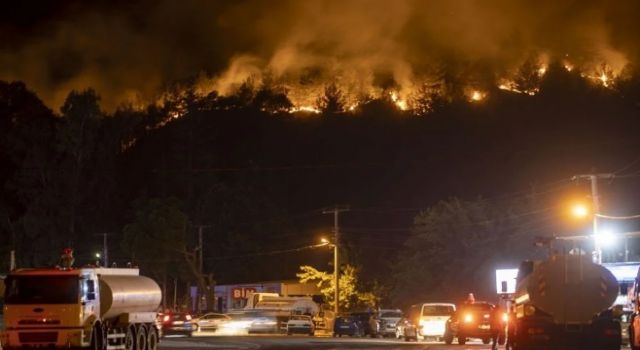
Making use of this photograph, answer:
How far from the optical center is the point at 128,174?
10706cm

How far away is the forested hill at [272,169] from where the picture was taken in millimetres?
91750

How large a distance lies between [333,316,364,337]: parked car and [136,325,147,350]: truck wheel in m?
26.5

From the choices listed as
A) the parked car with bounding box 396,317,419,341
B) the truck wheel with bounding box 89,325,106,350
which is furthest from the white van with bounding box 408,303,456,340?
the truck wheel with bounding box 89,325,106,350

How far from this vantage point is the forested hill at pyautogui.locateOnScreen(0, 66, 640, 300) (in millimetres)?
91750

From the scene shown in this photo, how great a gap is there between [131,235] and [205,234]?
1151 centimetres

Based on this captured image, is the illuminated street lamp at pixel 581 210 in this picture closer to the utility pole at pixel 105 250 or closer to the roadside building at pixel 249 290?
the roadside building at pixel 249 290

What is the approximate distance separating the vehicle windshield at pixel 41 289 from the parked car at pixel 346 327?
31.2 metres

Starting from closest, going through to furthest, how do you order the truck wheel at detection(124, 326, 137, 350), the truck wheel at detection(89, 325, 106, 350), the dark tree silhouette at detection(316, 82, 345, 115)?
the truck wheel at detection(89, 325, 106, 350) → the truck wheel at detection(124, 326, 137, 350) → the dark tree silhouette at detection(316, 82, 345, 115)

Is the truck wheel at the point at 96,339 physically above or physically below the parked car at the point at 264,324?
above

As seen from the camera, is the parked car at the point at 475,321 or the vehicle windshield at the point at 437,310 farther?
the vehicle windshield at the point at 437,310

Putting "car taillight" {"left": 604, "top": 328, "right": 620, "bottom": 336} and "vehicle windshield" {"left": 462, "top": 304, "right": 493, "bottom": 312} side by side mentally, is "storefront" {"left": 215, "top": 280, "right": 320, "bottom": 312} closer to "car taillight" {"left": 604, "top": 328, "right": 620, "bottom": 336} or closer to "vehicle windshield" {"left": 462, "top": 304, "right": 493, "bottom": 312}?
"vehicle windshield" {"left": 462, "top": 304, "right": 493, "bottom": 312}

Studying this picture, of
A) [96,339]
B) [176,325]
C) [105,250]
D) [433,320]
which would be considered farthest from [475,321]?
[105,250]

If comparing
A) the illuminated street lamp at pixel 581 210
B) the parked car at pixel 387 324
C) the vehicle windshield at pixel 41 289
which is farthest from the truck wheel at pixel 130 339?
the parked car at pixel 387 324

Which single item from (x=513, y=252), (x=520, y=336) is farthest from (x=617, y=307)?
(x=513, y=252)
